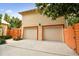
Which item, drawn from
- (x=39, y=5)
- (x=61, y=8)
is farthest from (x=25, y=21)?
(x=61, y=8)

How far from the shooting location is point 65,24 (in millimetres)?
10547

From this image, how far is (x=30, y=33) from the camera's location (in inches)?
498

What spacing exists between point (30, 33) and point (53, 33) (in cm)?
279

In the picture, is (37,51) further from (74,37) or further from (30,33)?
(30,33)

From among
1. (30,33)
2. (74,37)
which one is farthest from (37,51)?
(30,33)

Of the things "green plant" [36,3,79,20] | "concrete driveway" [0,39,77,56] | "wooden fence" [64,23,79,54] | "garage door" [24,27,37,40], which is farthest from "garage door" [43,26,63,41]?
"green plant" [36,3,79,20]

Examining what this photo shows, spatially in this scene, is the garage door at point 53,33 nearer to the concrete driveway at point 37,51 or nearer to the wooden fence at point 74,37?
the concrete driveway at point 37,51

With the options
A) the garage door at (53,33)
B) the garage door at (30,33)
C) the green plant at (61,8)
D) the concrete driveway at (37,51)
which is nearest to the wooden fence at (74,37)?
the concrete driveway at (37,51)

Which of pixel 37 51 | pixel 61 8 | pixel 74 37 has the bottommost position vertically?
pixel 37 51

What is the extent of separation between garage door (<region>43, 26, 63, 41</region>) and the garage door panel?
3.80 feet

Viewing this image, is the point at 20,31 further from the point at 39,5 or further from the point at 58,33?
the point at 39,5

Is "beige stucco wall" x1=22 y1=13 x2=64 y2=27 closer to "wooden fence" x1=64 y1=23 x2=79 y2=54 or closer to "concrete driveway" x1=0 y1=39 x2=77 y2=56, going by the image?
"concrete driveway" x1=0 y1=39 x2=77 y2=56

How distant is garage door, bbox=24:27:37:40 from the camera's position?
482 inches

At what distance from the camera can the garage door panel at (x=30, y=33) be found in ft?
40.2
